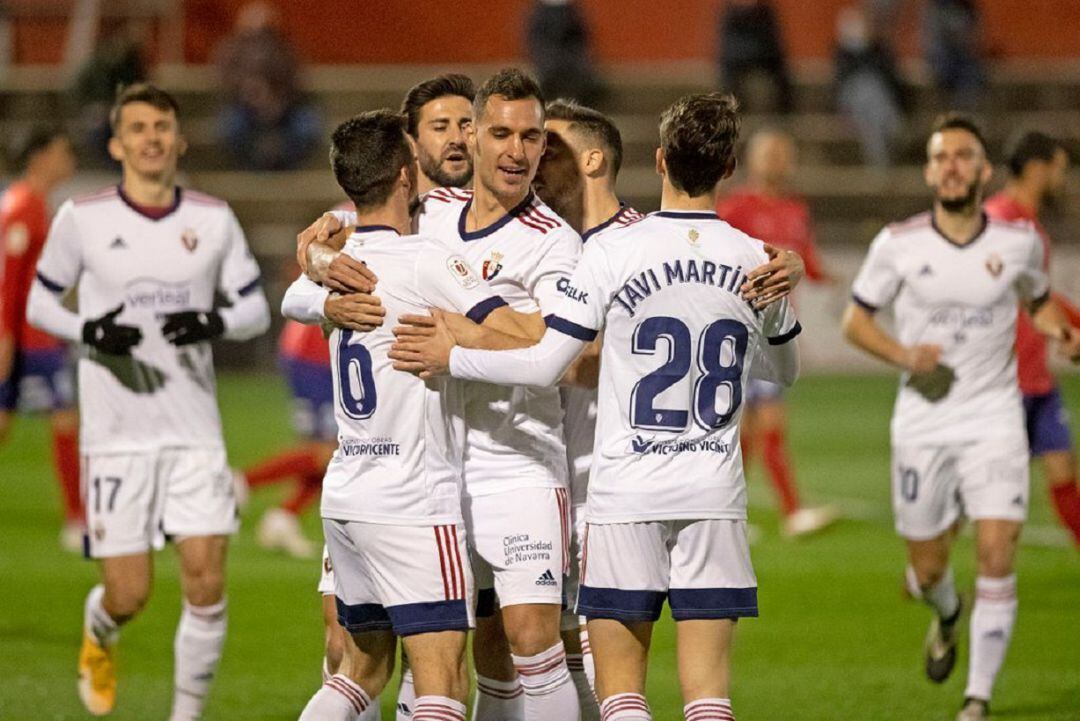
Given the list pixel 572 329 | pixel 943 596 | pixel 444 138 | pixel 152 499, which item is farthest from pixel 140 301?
pixel 943 596

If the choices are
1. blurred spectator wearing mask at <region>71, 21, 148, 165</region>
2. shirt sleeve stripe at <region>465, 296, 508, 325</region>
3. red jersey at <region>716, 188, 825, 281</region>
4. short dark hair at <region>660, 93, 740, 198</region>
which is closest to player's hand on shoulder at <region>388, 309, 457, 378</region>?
shirt sleeve stripe at <region>465, 296, 508, 325</region>

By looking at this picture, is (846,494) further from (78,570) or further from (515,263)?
(515,263)

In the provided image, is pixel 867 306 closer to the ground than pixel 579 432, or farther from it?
farther from it

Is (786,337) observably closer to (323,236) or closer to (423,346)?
(423,346)

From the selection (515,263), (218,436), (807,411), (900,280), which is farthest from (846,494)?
(515,263)

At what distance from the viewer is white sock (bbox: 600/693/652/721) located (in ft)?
18.3

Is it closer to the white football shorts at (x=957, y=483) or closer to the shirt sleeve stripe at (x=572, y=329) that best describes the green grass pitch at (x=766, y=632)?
the white football shorts at (x=957, y=483)

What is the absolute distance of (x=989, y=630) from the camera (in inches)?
308

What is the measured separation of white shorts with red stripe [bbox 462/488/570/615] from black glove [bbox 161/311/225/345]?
6.27ft

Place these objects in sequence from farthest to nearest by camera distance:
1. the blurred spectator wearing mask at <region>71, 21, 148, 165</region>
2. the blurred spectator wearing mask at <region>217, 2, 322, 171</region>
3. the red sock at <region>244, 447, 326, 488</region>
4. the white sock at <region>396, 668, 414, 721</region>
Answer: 1. the blurred spectator wearing mask at <region>217, 2, 322, 171</region>
2. the blurred spectator wearing mask at <region>71, 21, 148, 165</region>
3. the red sock at <region>244, 447, 326, 488</region>
4. the white sock at <region>396, 668, 414, 721</region>

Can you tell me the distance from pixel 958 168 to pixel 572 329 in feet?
10.5

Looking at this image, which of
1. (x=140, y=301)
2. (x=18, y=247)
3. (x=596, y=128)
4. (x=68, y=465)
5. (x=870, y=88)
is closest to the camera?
(x=596, y=128)

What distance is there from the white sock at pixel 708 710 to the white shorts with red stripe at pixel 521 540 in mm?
625

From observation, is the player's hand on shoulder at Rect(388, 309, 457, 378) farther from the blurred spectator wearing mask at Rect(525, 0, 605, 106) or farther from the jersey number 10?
the blurred spectator wearing mask at Rect(525, 0, 605, 106)
